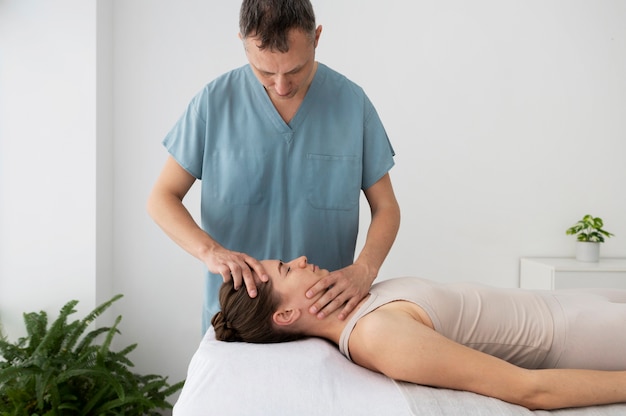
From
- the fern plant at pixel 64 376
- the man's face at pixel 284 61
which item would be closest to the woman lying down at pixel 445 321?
the man's face at pixel 284 61

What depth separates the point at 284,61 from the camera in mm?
1505

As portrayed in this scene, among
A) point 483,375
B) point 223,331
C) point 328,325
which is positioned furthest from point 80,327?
point 483,375

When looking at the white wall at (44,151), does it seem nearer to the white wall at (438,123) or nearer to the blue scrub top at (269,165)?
the white wall at (438,123)

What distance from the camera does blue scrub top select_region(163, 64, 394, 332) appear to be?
6.07 feet

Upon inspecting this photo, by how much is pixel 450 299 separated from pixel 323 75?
2.53 feet

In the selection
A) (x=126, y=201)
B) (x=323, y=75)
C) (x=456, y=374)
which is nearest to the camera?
(x=456, y=374)

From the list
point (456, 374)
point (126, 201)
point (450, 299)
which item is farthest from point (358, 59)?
point (456, 374)

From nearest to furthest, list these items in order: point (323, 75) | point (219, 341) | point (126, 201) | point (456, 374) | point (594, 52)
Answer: point (456, 374) → point (219, 341) → point (323, 75) → point (126, 201) → point (594, 52)

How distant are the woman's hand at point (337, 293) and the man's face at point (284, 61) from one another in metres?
0.46

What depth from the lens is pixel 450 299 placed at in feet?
5.00

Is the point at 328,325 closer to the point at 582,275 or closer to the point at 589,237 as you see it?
the point at 582,275

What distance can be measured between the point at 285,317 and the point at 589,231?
7.74 ft

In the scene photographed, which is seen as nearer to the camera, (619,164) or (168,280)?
(168,280)

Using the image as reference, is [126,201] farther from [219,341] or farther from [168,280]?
[219,341]
